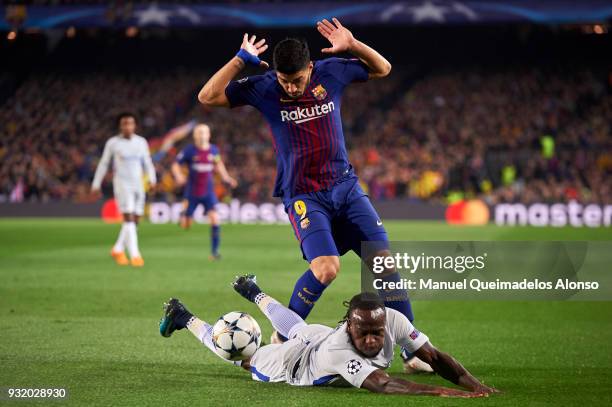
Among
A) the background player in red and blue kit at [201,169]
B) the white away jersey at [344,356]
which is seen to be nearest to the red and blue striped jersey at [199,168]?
the background player in red and blue kit at [201,169]

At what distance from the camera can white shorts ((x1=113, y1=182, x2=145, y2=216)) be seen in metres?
16.2

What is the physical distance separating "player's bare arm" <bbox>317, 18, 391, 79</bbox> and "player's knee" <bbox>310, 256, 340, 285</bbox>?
4.91 feet

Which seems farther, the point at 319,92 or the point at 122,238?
the point at 122,238

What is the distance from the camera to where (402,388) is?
6125 millimetres

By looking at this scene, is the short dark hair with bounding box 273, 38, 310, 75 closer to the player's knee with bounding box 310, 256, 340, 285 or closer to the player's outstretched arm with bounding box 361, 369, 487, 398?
the player's knee with bounding box 310, 256, 340, 285

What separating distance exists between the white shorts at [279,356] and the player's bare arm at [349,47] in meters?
2.07

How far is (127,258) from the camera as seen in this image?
18.1 meters

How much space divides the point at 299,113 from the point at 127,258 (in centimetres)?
1131

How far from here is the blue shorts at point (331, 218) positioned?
7.36 metres

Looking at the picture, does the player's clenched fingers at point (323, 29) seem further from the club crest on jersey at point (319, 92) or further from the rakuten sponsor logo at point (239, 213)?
the rakuten sponsor logo at point (239, 213)

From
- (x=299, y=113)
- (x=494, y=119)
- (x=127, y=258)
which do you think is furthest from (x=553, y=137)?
(x=299, y=113)

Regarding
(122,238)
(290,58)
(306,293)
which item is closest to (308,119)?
(290,58)

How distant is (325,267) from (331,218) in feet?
1.59

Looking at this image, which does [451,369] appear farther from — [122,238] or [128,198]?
[122,238]
